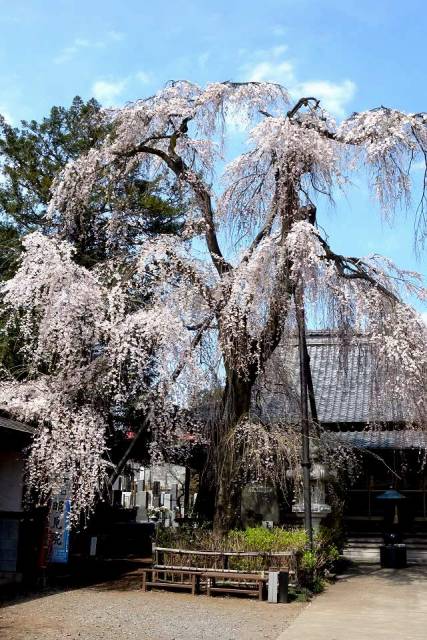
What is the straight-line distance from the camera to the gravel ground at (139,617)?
9.47 metres

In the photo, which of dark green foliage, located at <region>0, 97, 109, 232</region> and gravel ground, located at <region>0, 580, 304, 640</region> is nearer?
gravel ground, located at <region>0, 580, 304, 640</region>

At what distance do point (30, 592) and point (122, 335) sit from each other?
15.4 feet

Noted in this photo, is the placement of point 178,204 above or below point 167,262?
above

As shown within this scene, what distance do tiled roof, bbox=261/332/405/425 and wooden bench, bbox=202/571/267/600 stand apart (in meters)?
3.77

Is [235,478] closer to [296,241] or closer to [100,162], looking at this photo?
[296,241]

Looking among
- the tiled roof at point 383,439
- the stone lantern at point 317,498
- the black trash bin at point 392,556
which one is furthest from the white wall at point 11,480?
the black trash bin at point 392,556

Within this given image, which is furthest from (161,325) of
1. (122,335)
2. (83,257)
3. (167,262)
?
(83,257)

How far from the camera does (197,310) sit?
13969 millimetres

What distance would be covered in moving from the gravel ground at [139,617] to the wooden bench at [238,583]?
169 mm

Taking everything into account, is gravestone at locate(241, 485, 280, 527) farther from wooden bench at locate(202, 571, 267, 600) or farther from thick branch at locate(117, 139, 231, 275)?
thick branch at locate(117, 139, 231, 275)

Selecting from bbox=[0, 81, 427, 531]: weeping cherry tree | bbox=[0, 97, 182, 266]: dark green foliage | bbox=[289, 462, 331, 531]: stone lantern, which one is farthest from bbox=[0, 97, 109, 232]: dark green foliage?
bbox=[289, 462, 331, 531]: stone lantern

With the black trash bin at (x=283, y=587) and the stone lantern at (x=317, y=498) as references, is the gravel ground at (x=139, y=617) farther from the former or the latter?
the stone lantern at (x=317, y=498)

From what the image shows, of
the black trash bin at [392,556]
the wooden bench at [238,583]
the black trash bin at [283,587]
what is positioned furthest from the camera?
the black trash bin at [392,556]

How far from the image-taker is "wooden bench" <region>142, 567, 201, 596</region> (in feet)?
43.1
